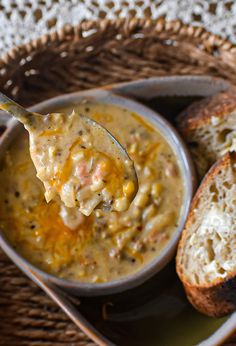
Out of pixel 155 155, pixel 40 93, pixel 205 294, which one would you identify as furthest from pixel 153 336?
pixel 40 93

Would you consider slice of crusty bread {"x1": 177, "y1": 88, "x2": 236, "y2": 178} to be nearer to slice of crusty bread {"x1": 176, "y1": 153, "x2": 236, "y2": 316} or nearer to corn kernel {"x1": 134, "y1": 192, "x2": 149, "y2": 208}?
slice of crusty bread {"x1": 176, "y1": 153, "x2": 236, "y2": 316}

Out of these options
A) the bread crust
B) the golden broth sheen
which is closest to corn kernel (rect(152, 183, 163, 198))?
the golden broth sheen

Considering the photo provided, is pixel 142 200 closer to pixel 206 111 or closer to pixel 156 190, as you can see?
pixel 156 190

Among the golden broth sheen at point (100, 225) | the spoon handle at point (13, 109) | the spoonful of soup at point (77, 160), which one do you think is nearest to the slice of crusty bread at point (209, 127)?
the golden broth sheen at point (100, 225)

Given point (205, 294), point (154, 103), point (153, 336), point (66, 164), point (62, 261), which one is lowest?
point (153, 336)

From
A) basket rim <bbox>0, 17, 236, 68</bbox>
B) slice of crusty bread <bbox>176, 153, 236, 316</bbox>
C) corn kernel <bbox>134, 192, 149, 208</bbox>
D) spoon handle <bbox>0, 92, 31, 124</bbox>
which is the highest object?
spoon handle <bbox>0, 92, 31, 124</bbox>

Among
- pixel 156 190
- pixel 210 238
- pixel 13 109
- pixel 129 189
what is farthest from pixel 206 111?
pixel 13 109

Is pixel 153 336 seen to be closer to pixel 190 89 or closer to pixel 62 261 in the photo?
pixel 62 261

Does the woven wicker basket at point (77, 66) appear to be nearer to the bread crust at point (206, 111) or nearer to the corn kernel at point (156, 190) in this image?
the bread crust at point (206, 111)
